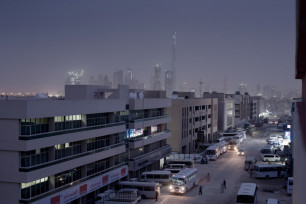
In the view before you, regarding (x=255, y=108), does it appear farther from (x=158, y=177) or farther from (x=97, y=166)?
(x=97, y=166)

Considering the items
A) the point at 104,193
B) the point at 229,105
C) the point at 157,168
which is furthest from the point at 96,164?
the point at 229,105

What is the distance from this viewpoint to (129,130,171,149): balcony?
1346 inches

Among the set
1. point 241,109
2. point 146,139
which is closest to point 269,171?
point 146,139

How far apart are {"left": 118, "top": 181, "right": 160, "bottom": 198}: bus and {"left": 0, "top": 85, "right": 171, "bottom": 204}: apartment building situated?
87cm

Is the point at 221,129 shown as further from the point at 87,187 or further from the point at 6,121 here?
the point at 6,121

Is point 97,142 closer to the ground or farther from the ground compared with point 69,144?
closer to the ground

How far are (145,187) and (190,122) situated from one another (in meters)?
25.3

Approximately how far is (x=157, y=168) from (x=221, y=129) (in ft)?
121

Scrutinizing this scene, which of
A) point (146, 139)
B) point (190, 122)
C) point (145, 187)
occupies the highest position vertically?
point (190, 122)

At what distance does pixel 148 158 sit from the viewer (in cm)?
3719

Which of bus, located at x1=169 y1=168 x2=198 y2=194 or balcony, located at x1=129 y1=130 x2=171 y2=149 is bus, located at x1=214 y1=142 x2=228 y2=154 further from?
bus, located at x1=169 y1=168 x2=198 y2=194

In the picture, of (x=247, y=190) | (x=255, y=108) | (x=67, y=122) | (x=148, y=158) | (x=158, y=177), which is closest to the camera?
(x=67, y=122)

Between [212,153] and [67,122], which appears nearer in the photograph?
[67,122]

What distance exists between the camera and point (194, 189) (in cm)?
3266
